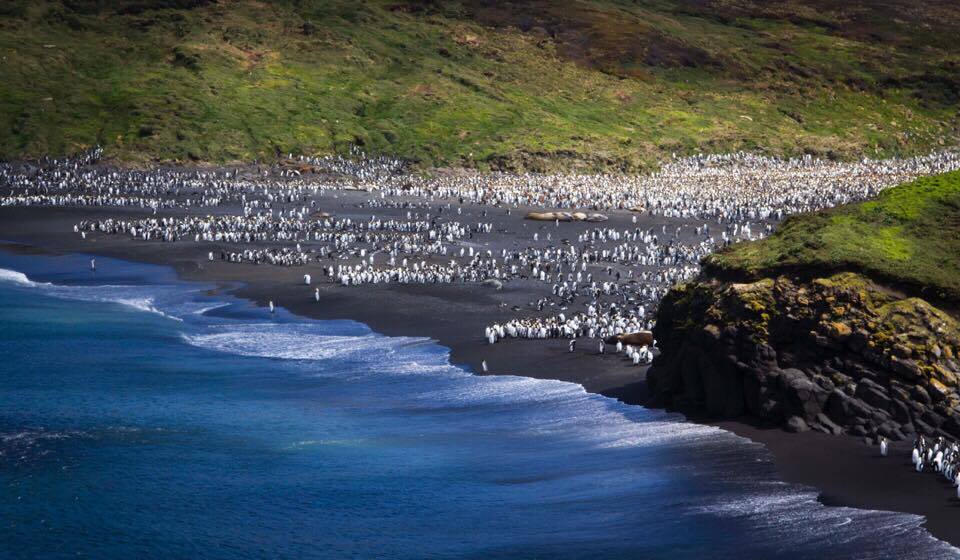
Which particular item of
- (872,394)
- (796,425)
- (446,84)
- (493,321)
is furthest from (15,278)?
(446,84)

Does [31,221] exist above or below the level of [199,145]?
below

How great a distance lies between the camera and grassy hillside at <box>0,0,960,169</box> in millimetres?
122875

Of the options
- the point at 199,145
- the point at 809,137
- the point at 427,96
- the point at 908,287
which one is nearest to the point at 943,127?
the point at 809,137

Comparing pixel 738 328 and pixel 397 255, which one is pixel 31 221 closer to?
pixel 397 255

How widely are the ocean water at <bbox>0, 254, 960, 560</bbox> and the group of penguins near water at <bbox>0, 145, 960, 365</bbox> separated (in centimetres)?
800

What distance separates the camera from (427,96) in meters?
143

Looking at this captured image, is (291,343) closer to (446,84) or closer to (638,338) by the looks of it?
(638,338)

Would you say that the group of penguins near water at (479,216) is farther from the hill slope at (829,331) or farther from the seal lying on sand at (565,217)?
the hill slope at (829,331)

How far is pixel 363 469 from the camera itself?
→ 27.9 metres

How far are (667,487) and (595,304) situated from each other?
24062mm

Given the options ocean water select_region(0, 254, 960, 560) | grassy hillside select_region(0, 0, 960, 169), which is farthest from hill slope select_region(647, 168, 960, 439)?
grassy hillside select_region(0, 0, 960, 169)

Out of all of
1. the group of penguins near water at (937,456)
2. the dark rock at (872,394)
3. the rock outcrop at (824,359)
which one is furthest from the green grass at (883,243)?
the group of penguins near water at (937,456)

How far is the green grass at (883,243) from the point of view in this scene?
30.7m

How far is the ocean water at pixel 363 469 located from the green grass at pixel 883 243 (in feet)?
18.9
